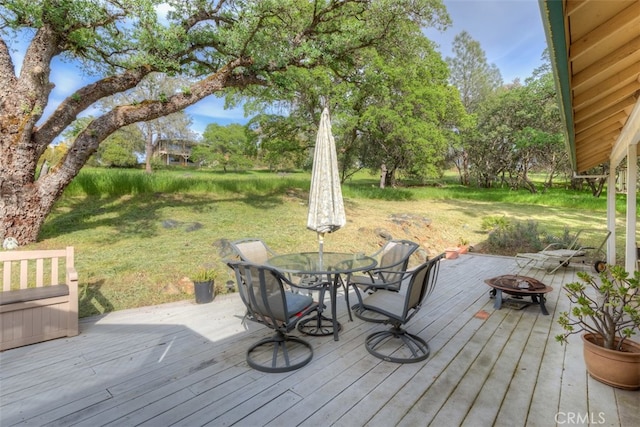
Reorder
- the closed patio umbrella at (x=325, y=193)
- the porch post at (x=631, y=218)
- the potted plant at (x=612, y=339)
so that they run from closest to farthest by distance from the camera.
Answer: the potted plant at (x=612, y=339)
the closed patio umbrella at (x=325, y=193)
the porch post at (x=631, y=218)

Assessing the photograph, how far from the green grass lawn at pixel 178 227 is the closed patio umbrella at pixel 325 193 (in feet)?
4.11

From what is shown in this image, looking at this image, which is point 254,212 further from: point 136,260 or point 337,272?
point 337,272

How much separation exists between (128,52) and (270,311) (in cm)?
792

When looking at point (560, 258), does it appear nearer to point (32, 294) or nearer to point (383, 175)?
point (32, 294)

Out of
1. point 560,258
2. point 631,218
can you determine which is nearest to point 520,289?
point 631,218

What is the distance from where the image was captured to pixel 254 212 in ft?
31.7

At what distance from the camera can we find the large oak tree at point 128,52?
5715 millimetres

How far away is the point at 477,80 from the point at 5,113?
1288 inches

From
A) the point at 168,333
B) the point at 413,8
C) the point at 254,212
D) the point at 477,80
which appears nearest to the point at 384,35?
the point at 413,8


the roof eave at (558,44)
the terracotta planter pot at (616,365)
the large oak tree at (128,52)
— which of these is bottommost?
the terracotta planter pot at (616,365)

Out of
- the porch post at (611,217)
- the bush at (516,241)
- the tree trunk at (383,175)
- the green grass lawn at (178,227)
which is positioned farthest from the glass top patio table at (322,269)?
the tree trunk at (383,175)

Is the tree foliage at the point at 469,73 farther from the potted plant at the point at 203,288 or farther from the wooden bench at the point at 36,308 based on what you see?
the wooden bench at the point at 36,308

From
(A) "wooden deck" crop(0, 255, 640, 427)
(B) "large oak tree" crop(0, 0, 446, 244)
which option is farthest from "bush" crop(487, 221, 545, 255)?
(B) "large oak tree" crop(0, 0, 446, 244)

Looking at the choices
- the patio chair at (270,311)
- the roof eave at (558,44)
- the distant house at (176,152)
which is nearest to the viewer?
the roof eave at (558,44)
